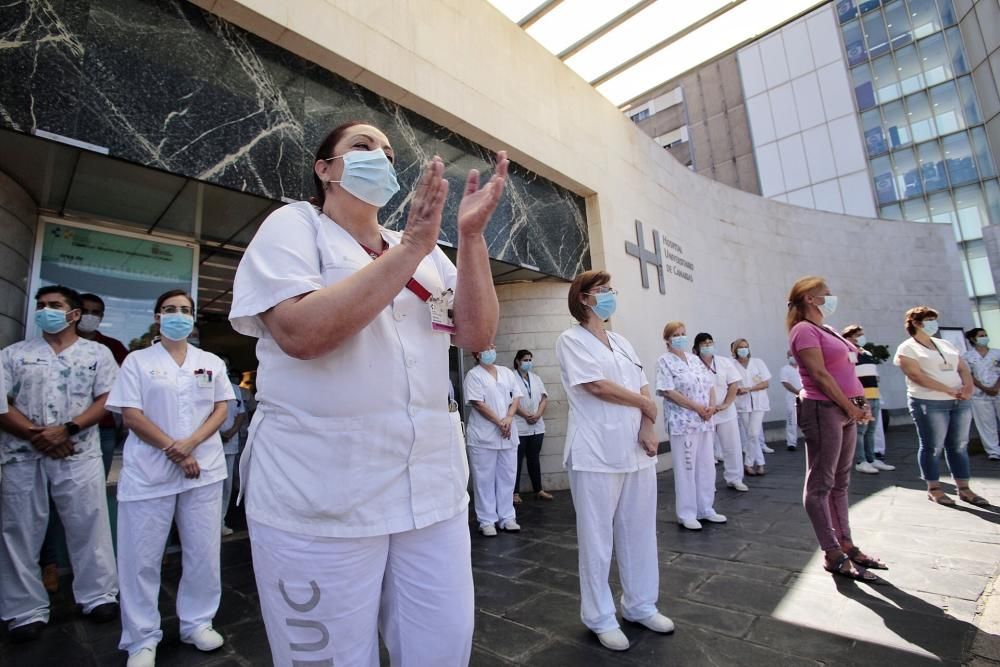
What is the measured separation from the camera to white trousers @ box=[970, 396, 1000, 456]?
6.70 metres

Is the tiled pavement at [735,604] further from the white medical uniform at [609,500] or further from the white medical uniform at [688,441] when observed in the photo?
the white medical uniform at [688,441]

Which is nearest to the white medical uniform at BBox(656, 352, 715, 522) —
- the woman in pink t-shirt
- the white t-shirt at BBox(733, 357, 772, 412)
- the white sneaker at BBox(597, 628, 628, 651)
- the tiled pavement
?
the tiled pavement

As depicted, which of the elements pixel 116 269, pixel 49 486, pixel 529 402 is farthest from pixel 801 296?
pixel 116 269

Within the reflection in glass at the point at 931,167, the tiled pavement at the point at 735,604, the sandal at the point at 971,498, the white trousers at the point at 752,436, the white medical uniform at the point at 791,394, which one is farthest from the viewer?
the reflection in glass at the point at 931,167

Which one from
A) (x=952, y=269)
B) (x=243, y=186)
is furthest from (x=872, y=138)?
(x=243, y=186)

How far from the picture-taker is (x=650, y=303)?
7883 mm

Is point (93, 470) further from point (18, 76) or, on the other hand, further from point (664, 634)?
point (664, 634)

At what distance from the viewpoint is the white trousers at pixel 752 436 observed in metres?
6.94

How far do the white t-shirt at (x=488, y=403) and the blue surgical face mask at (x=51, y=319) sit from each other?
135 inches

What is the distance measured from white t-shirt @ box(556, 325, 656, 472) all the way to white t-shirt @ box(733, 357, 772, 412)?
16.4 ft

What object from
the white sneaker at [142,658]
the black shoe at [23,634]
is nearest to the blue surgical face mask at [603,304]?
the white sneaker at [142,658]

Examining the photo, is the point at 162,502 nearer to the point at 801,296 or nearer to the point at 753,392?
the point at 801,296

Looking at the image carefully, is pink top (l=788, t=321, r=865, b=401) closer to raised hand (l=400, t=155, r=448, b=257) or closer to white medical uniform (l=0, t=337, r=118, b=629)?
raised hand (l=400, t=155, r=448, b=257)

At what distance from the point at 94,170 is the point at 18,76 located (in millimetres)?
648
